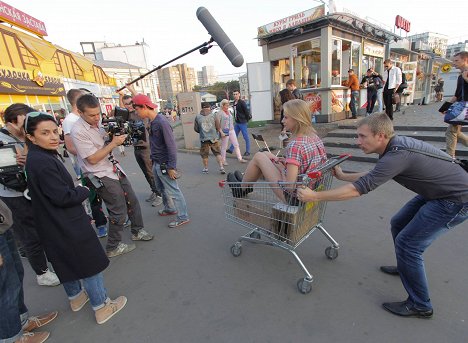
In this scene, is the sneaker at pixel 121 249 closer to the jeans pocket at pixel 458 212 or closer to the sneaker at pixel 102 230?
the sneaker at pixel 102 230

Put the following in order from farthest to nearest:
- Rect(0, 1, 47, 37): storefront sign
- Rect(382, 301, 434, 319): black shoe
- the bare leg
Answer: Rect(0, 1, 47, 37): storefront sign → the bare leg → Rect(382, 301, 434, 319): black shoe

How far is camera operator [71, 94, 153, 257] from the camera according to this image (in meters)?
2.86

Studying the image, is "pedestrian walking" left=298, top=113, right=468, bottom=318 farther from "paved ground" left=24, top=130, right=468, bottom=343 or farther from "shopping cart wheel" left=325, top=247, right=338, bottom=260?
"shopping cart wheel" left=325, top=247, right=338, bottom=260

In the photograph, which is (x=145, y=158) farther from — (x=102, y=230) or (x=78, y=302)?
(x=78, y=302)

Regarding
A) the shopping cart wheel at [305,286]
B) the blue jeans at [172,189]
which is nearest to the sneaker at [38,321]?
the blue jeans at [172,189]

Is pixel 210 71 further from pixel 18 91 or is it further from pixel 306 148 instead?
pixel 306 148

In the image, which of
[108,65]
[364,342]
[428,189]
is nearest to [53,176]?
[364,342]

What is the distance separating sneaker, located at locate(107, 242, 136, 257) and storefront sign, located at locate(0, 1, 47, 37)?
19.2m

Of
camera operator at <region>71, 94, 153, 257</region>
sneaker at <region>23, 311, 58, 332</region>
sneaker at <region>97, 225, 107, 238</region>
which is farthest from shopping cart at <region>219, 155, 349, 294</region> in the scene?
sneaker at <region>97, 225, 107, 238</region>

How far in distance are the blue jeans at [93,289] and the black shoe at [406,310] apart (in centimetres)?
260

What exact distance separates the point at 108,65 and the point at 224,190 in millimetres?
51695

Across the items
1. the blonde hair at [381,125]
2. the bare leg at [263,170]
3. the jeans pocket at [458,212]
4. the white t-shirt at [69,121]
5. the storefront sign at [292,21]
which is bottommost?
the jeans pocket at [458,212]

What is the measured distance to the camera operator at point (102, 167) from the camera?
Answer: 9.37 ft

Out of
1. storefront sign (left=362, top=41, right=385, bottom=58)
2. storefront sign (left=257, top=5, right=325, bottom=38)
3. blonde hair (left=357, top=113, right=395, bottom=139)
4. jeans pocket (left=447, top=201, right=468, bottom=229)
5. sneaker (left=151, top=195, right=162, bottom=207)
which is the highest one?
storefront sign (left=257, top=5, right=325, bottom=38)
